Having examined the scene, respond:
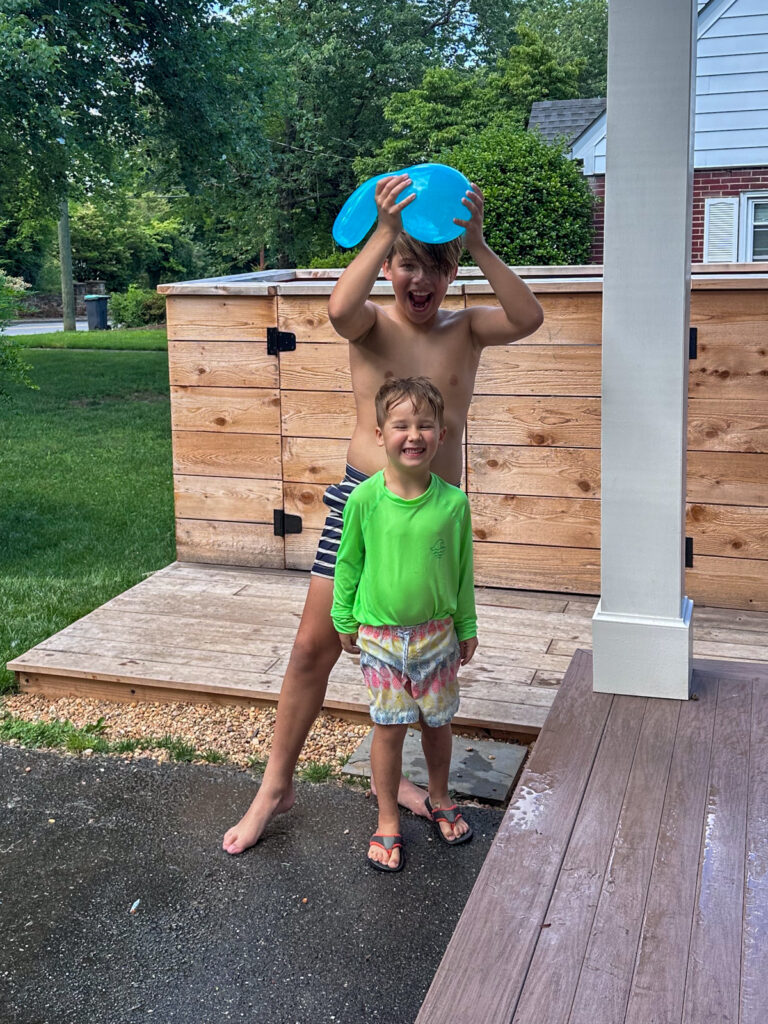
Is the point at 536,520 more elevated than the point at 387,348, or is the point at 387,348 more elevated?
the point at 387,348

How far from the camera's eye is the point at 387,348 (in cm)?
257

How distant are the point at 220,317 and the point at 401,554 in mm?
2492

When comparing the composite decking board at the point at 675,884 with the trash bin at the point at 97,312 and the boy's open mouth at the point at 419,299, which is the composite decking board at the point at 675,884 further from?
the trash bin at the point at 97,312

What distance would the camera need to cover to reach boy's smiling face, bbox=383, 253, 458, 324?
7.99ft

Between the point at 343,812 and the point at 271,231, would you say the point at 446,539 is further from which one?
the point at 271,231

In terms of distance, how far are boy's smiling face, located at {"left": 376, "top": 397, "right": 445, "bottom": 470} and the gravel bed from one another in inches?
48.5

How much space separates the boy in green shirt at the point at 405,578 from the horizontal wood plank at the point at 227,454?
214 centimetres

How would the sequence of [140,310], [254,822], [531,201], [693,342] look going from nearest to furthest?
[254,822], [693,342], [531,201], [140,310]

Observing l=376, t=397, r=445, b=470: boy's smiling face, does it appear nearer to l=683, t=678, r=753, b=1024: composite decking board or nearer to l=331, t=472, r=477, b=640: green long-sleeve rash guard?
l=331, t=472, r=477, b=640: green long-sleeve rash guard

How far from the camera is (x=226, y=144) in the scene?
12.6 m

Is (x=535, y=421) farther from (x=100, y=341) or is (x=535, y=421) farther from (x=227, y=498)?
(x=100, y=341)

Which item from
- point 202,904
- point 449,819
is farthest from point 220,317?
point 202,904

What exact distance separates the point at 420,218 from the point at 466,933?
4.64 ft

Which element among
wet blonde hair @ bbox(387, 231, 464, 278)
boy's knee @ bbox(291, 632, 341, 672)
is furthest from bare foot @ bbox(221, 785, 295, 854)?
wet blonde hair @ bbox(387, 231, 464, 278)
